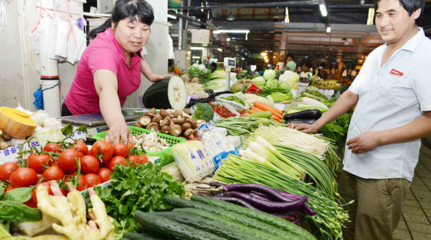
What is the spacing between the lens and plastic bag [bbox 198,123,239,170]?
2186 millimetres

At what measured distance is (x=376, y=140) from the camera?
2.43 meters

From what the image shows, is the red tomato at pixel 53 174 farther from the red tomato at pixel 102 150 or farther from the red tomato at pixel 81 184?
the red tomato at pixel 102 150

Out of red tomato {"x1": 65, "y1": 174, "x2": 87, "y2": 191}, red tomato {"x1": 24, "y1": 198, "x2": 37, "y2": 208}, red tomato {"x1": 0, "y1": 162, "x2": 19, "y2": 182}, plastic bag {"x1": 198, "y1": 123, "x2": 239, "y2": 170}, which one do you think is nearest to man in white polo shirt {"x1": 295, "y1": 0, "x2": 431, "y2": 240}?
plastic bag {"x1": 198, "y1": 123, "x2": 239, "y2": 170}

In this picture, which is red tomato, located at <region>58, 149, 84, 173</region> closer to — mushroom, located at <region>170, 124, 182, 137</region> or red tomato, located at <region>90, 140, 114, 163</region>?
red tomato, located at <region>90, 140, 114, 163</region>

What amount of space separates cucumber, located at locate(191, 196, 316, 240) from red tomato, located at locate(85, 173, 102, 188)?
54cm

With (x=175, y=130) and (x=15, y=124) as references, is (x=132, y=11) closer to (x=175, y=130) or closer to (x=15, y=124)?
(x=175, y=130)

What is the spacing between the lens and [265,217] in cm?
134

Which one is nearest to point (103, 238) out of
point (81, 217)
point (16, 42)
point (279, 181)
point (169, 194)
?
point (81, 217)

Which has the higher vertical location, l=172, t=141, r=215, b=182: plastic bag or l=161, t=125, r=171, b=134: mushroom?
l=161, t=125, r=171, b=134: mushroom

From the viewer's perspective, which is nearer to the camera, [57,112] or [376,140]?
[376,140]

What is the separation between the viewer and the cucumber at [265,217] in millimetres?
1284

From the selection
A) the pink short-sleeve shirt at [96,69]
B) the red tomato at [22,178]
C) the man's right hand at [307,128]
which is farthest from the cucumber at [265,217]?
the man's right hand at [307,128]

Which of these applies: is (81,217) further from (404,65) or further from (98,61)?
(404,65)

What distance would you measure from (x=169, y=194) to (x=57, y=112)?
4692 mm
